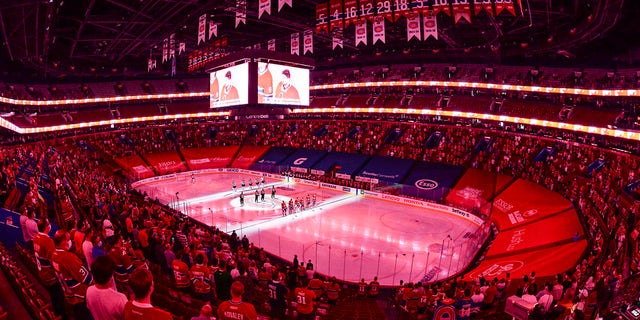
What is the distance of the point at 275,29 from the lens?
3525cm

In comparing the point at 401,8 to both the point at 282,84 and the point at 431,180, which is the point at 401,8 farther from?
the point at 431,180

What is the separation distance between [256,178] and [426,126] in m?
19.5

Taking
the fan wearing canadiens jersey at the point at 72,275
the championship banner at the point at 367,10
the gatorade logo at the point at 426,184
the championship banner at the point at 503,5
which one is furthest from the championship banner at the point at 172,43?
the fan wearing canadiens jersey at the point at 72,275

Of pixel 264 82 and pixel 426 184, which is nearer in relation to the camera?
pixel 264 82

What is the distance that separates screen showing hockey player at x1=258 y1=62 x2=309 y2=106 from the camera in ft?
95.8

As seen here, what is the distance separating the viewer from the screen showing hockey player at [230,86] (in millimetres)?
29281

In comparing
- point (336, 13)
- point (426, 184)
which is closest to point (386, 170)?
point (426, 184)

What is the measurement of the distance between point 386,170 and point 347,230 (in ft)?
47.8

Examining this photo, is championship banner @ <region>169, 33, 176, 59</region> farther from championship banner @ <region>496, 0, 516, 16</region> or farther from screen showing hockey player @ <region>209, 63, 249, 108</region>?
championship banner @ <region>496, 0, 516, 16</region>

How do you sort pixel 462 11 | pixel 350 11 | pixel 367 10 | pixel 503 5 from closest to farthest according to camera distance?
pixel 503 5 → pixel 462 11 → pixel 367 10 → pixel 350 11

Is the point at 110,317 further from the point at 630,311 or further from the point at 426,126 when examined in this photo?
the point at 426,126

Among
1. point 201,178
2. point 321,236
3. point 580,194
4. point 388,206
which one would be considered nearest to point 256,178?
point 201,178

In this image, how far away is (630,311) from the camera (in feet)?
20.6

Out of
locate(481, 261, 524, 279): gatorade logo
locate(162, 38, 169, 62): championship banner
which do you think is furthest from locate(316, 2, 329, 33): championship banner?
locate(162, 38, 169, 62): championship banner
